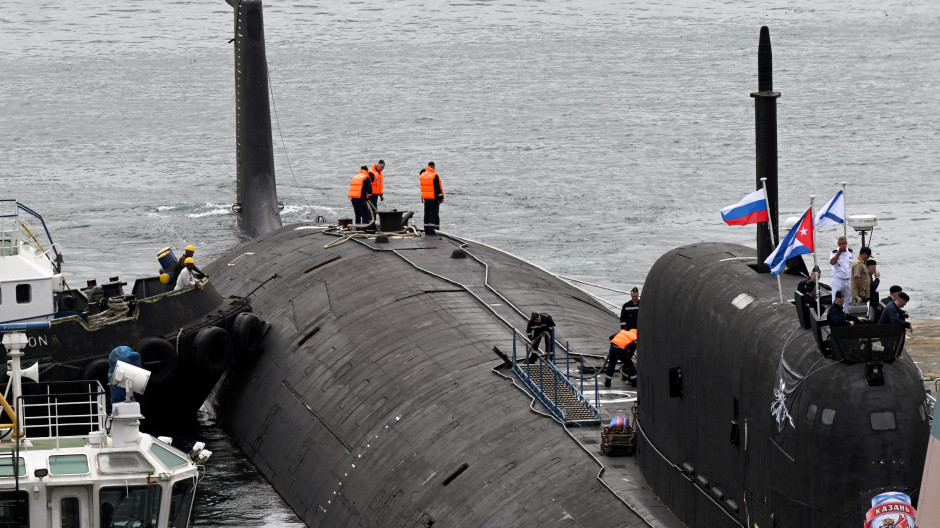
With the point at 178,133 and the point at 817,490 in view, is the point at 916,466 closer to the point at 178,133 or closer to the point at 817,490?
the point at 817,490

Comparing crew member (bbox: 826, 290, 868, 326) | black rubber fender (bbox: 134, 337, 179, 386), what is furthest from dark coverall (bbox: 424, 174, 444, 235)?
crew member (bbox: 826, 290, 868, 326)

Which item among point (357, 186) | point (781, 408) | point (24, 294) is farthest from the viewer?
point (357, 186)

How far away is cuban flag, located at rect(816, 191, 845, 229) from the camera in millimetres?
16625

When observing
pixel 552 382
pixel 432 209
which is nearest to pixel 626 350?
pixel 552 382

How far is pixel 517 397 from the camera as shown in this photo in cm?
2417

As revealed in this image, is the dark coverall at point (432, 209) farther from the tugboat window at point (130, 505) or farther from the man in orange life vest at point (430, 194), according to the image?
the tugboat window at point (130, 505)

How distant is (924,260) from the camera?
2053 inches

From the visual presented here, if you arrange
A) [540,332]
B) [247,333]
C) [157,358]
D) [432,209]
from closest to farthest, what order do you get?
1. [540,332]
2. [157,358]
3. [247,333]
4. [432,209]

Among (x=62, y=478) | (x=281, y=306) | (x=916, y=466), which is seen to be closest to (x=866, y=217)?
(x=916, y=466)

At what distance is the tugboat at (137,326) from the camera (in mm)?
30453

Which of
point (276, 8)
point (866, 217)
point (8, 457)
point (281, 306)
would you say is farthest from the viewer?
point (276, 8)

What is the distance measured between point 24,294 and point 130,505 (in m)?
14.8

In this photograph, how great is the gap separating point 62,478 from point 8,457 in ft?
2.87

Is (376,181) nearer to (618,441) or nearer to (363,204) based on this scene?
(363,204)
